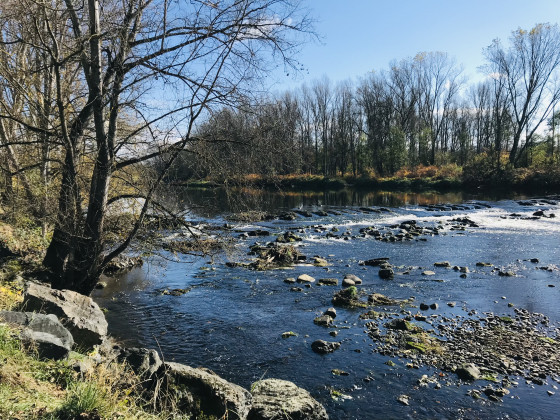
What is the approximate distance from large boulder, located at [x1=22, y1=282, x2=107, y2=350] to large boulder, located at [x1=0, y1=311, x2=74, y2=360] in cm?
81

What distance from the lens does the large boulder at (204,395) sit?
14.8ft

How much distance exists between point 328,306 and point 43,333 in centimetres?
673

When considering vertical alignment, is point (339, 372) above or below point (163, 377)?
below

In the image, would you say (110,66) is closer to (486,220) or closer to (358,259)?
(358,259)

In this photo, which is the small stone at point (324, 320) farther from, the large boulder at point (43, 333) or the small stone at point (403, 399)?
the large boulder at point (43, 333)

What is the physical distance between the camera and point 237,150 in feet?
23.3

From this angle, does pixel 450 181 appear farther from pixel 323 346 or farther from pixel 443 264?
pixel 323 346

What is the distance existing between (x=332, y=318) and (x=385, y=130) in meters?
54.4

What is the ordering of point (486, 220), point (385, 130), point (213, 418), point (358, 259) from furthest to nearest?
point (385, 130), point (486, 220), point (358, 259), point (213, 418)

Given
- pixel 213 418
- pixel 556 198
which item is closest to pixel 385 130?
pixel 556 198

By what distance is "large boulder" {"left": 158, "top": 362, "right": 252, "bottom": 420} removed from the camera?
14.8 feet

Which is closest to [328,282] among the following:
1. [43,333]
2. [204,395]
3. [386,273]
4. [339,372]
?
[386,273]

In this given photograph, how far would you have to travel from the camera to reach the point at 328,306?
9750mm

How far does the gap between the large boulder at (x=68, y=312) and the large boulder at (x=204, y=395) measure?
158 cm
